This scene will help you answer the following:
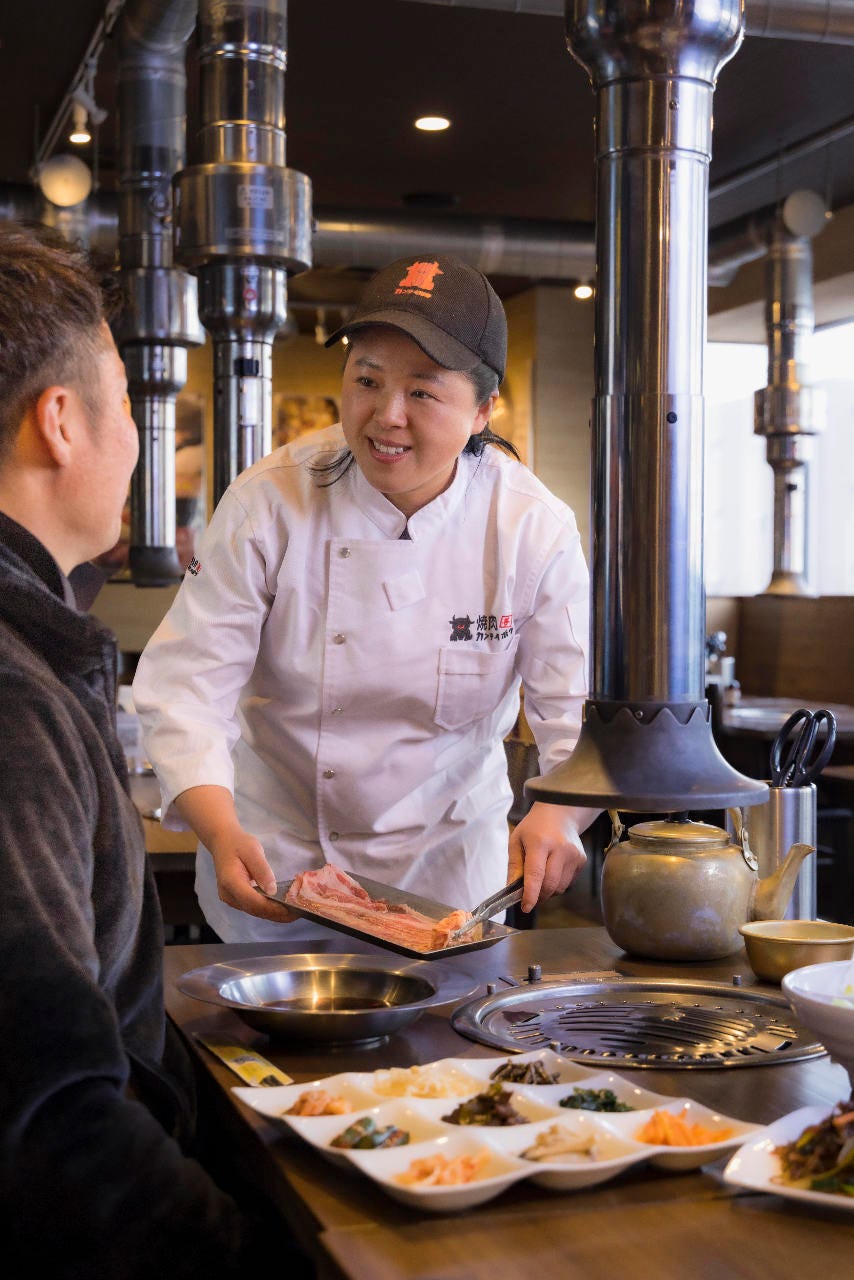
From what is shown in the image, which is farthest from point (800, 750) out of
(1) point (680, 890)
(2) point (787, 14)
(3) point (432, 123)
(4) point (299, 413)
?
(4) point (299, 413)

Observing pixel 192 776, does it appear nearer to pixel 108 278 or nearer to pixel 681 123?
pixel 108 278

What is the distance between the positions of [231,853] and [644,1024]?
602 millimetres

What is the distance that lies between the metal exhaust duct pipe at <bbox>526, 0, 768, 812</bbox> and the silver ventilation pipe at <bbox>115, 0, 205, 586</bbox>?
12.3 feet

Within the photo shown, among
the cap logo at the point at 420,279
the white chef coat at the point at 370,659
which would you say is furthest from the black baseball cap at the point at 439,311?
the white chef coat at the point at 370,659

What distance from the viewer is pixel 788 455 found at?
24.6ft

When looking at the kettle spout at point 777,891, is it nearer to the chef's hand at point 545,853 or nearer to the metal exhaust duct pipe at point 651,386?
the chef's hand at point 545,853

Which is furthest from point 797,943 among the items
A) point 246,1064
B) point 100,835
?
point 100,835

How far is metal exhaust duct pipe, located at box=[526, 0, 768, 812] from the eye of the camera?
1546mm

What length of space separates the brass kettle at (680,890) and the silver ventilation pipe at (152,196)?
12.3ft

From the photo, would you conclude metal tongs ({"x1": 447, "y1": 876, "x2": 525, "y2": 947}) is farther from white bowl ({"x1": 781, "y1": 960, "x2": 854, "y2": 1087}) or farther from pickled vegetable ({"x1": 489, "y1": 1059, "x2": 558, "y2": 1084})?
white bowl ({"x1": 781, "y1": 960, "x2": 854, "y2": 1087})

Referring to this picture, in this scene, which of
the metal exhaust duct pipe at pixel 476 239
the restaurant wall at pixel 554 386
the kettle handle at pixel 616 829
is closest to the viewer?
the kettle handle at pixel 616 829

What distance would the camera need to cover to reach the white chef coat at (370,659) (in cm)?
219

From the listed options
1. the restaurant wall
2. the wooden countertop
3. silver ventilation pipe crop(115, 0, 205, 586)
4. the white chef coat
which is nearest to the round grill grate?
the wooden countertop

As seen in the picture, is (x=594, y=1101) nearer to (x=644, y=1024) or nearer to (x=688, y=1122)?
(x=688, y=1122)
